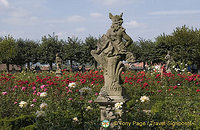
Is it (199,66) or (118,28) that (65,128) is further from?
(199,66)

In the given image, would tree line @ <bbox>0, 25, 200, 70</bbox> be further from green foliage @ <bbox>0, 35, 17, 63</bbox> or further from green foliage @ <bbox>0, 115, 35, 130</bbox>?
green foliage @ <bbox>0, 115, 35, 130</bbox>

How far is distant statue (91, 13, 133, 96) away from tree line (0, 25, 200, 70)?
2382 centimetres

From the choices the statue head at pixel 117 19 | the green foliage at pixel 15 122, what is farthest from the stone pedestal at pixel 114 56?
the green foliage at pixel 15 122

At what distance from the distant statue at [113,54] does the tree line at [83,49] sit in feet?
78.1

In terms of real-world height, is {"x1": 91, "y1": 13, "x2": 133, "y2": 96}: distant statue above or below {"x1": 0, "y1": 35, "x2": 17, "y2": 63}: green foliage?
below

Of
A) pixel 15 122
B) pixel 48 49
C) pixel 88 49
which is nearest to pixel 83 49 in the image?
pixel 88 49

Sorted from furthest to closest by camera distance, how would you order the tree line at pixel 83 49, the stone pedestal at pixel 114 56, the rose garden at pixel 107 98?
the tree line at pixel 83 49 → the stone pedestal at pixel 114 56 → the rose garden at pixel 107 98

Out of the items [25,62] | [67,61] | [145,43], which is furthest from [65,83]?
[145,43]

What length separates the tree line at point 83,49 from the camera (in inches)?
1065

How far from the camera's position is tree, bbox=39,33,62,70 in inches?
1300

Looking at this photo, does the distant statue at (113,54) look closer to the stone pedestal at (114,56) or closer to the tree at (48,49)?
the stone pedestal at (114,56)

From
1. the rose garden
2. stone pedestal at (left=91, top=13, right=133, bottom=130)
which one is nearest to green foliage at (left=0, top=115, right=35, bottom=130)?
the rose garden

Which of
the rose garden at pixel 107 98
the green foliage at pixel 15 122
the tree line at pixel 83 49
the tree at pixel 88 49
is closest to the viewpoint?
the rose garden at pixel 107 98

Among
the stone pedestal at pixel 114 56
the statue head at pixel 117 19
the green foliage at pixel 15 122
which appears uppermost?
the statue head at pixel 117 19
